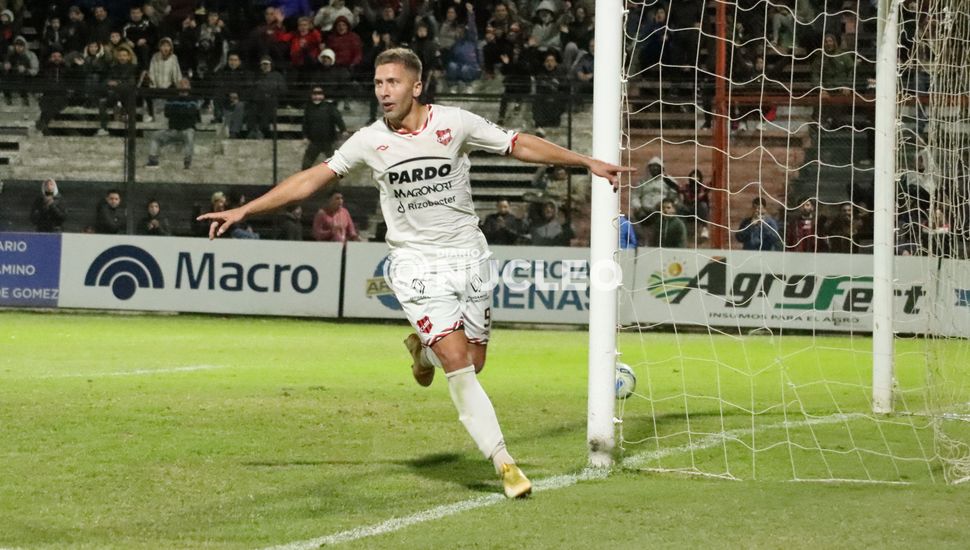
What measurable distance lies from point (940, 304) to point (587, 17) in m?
15.3

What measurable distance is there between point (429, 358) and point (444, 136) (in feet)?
4.08

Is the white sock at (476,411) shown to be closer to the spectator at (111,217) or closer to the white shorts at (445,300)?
the white shorts at (445,300)

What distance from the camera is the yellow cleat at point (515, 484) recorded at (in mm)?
6086

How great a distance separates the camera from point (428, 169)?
21.8ft

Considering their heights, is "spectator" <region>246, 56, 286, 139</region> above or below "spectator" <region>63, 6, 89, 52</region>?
below

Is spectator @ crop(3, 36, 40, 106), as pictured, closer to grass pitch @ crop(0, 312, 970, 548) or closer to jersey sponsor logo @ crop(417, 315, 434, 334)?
grass pitch @ crop(0, 312, 970, 548)

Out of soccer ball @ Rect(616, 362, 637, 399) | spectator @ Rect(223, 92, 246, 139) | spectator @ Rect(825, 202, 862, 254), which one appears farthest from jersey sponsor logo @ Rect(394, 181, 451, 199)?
spectator @ Rect(223, 92, 246, 139)

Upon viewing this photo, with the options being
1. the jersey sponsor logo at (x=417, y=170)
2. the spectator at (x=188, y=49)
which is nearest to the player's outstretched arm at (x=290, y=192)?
the jersey sponsor logo at (x=417, y=170)

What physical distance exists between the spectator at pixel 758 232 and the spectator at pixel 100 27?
1275 centimetres

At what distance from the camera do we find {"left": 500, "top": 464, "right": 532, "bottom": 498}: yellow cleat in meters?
6.09

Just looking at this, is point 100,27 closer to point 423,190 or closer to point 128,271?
point 128,271

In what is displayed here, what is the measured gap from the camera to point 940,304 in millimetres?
8172

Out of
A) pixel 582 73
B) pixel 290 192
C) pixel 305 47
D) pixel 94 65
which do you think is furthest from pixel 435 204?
pixel 94 65

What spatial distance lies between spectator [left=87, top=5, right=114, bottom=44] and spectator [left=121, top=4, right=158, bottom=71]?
28cm
